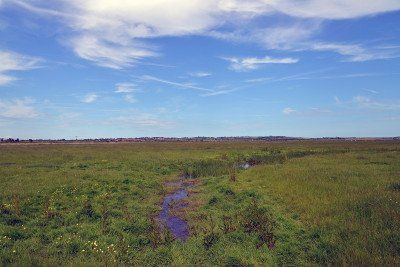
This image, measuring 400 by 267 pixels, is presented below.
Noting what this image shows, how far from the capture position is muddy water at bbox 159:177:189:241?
1503 cm

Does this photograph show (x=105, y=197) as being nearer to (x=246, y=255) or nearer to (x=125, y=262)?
(x=125, y=262)

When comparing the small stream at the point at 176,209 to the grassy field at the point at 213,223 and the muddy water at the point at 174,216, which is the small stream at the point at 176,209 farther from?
the grassy field at the point at 213,223

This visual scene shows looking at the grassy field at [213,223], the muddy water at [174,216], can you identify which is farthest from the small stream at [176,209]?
the grassy field at [213,223]

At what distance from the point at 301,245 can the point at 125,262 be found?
19.6 feet

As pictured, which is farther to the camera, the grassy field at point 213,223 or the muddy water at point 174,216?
the muddy water at point 174,216

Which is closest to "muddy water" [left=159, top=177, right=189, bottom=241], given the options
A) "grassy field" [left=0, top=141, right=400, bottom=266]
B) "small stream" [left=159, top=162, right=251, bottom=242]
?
"small stream" [left=159, top=162, right=251, bottom=242]

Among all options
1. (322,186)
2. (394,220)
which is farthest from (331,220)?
(322,186)

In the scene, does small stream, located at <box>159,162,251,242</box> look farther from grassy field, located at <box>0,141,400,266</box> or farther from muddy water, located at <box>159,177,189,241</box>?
grassy field, located at <box>0,141,400,266</box>

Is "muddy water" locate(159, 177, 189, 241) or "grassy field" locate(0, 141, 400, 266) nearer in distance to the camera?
"grassy field" locate(0, 141, 400, 266)

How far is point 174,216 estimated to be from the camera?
58.0ft

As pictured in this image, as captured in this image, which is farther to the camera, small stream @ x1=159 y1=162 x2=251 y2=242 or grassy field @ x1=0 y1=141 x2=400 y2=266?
small stream @ x1=159 y1=162 x2=251 y2=242

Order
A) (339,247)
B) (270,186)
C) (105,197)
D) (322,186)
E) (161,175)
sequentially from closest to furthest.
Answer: (339,247)
(105,197)
(322,186)
(270,186)
(161,175)

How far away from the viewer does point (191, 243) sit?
1297 cm

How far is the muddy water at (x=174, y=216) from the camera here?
15.0m
